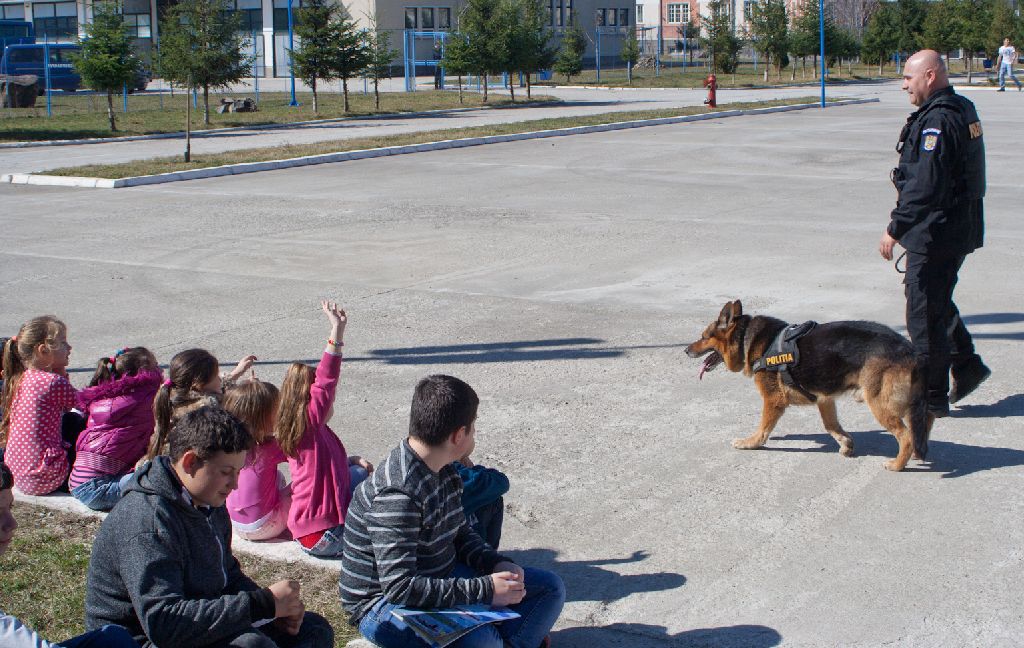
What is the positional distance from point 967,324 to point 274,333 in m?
5.32

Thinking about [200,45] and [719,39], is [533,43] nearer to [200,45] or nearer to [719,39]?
[200,45]

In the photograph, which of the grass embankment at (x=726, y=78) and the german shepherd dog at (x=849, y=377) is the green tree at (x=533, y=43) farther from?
the german shepherd dog at (x=849, y=377)

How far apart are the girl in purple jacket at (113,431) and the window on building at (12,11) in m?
77.3

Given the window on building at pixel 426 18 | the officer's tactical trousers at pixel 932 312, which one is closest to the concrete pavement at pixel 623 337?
the officer's tactical trousers at pixel 932 312

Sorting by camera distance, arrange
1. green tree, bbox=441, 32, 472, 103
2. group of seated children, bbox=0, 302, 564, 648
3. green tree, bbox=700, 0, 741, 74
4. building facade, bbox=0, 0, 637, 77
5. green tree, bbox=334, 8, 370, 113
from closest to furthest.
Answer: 1. group of seated children, bbox=0, 302, 564, 648
2. green tree, bbox=334, 8, 370, 113
3. green tree, bbox=441, 32, 472, 103
4. green tree, bbox=700, 0, 741, 74
5. building facade, bbox=0, 0, 637, 77

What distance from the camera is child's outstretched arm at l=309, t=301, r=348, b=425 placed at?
16.2 ft

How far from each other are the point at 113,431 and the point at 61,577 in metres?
0.88

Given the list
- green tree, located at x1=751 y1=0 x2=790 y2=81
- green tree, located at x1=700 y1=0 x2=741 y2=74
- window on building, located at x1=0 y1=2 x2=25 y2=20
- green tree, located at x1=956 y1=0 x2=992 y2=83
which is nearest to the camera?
green tree, located at x1=751 y1=0 x2=790 y2=81

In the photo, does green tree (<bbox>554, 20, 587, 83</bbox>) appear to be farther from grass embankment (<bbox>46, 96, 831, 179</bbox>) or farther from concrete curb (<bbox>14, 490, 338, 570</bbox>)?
concrete curb (<bbox>14, 490, 338, 570</bbox>)

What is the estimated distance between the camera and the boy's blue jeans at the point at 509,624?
3.80 m

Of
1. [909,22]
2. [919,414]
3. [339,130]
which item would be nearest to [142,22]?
[909,22]

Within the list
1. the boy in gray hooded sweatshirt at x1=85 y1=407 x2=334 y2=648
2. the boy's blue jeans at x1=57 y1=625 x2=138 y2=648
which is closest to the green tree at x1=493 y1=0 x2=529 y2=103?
the boy in gray hooded sweatshirt at x1=85 y1=407 x2=334 y2=648

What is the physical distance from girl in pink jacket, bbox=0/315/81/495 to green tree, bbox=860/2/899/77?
59.3 metres

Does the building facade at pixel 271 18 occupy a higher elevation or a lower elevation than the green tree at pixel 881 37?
higher
